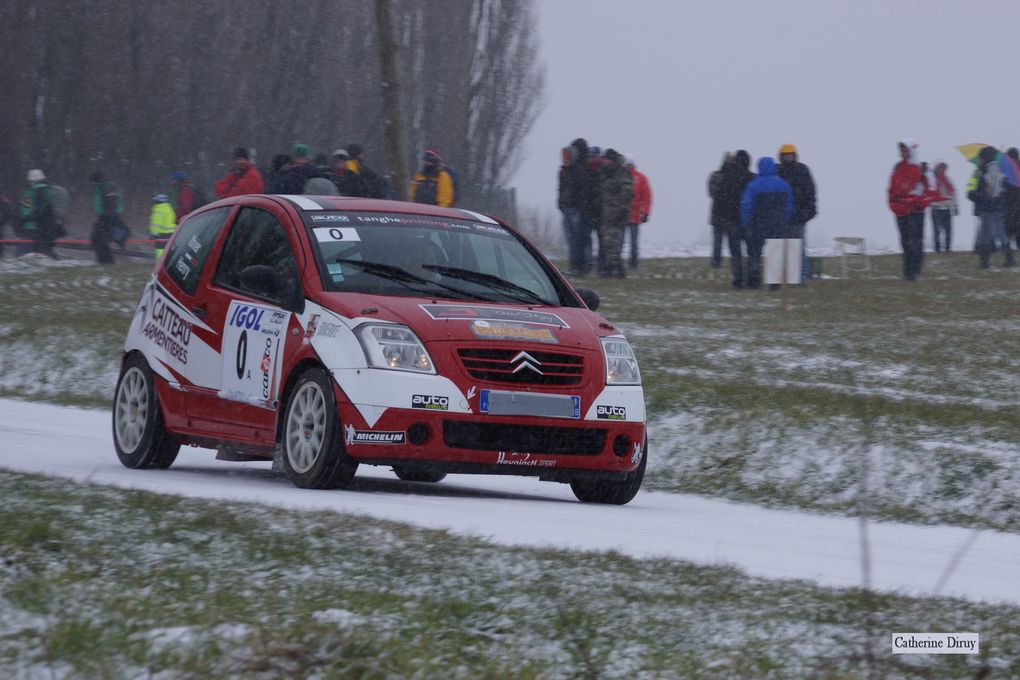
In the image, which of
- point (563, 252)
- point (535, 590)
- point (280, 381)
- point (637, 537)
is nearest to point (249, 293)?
point (280, 381)

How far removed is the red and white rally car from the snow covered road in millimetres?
228

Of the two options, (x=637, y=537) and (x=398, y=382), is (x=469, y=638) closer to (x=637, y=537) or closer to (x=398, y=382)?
(x=637, y=537)

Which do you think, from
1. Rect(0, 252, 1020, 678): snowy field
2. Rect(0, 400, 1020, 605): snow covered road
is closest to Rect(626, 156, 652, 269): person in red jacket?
Rect(0, 252, 1020, 678): snowy field

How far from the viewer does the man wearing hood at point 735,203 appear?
82.2 ft

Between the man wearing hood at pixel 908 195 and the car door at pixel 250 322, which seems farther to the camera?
the man wearing hood at pixel 908 195

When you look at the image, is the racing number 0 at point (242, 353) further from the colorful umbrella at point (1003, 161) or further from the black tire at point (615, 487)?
the colorful umbrella at point (1003, 161)

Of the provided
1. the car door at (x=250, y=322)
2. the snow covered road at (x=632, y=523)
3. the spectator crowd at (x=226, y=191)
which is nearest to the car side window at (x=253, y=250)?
the car door at (x=250, y=322)

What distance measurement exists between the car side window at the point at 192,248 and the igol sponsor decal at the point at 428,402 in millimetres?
2257

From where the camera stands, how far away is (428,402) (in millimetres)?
8250

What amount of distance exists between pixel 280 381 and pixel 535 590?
3.93 metres

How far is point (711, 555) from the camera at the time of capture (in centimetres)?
654

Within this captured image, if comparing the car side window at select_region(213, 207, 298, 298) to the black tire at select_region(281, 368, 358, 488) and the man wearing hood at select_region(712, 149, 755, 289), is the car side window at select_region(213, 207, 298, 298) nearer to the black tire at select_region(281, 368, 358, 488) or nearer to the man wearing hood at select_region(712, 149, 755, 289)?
the black tire at select_region(281, 368, 358, 488)

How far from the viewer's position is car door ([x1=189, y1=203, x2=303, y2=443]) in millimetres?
8914

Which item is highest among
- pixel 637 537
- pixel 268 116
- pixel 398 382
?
pixel 268 116
